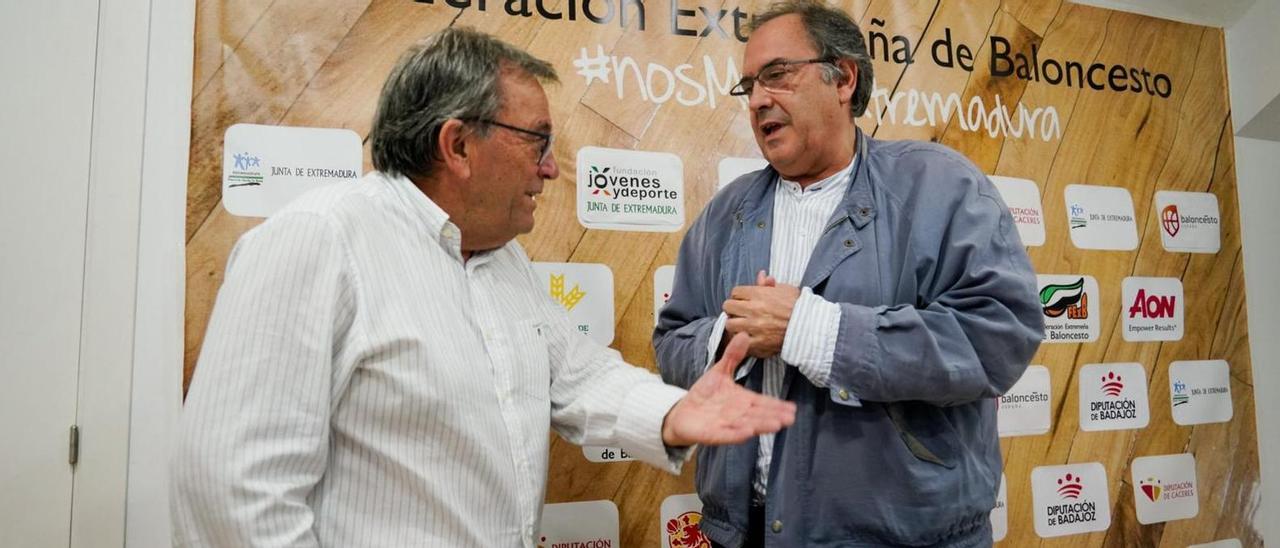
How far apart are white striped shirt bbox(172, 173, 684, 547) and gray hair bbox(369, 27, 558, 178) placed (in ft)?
0.19

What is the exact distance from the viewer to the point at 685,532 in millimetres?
2285

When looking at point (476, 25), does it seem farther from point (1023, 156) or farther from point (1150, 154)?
point (1150, 154)

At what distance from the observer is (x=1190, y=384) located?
291 cm

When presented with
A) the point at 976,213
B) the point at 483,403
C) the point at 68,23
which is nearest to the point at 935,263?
the point at 976,213

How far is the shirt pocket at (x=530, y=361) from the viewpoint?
55.1 inches

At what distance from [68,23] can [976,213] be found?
2097mm

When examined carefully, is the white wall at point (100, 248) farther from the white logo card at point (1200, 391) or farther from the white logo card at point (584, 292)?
the white logo card at point (1200, 391)

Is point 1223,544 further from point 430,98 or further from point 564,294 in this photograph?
point 430,98

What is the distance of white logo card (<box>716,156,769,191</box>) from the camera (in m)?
2.40

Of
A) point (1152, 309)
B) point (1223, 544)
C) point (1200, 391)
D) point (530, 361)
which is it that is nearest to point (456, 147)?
point (530, 361)

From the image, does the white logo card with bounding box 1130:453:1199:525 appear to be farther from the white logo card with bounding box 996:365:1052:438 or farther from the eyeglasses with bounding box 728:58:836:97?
the eyeglasses with bounding box 728:58:836:97

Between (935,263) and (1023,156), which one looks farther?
(1023,156)

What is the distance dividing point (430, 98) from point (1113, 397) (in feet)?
8.33

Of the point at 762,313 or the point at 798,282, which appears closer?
the point at 762,313
